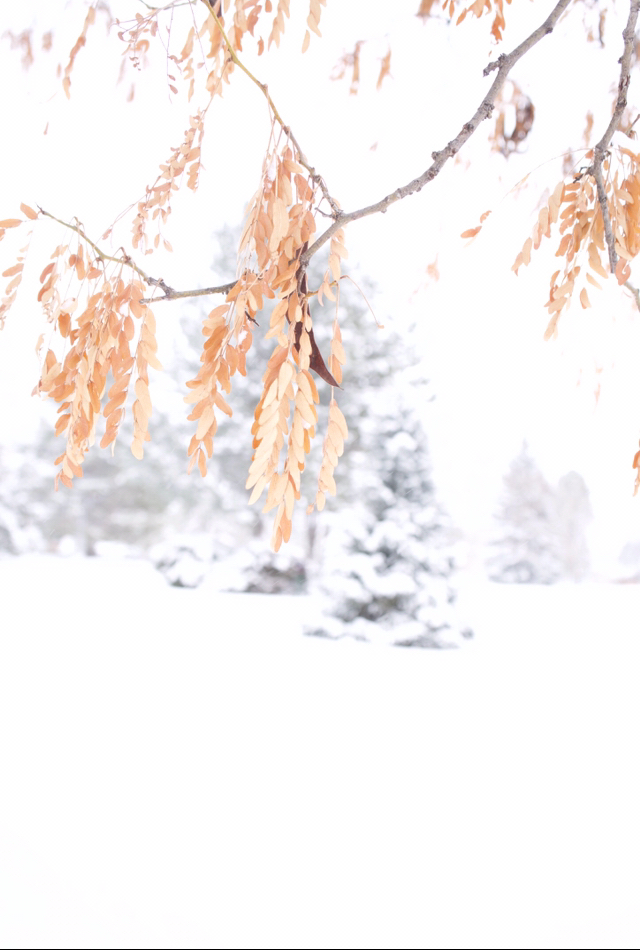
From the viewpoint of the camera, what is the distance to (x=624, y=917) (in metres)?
0.96

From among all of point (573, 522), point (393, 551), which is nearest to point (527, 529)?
point (573, 522)

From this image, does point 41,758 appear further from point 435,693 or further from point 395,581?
point 395,581

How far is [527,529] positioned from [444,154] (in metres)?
7.71

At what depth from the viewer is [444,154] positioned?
640 millimetres

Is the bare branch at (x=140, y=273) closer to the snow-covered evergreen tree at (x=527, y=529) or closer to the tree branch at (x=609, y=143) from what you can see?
the tree branch at (x=609, y=143)

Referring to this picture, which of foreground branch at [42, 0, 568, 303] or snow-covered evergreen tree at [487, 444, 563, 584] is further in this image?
snow-covered evergreen tree at [487, 444, 563, 584]

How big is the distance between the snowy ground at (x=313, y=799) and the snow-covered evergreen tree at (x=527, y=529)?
524 cm

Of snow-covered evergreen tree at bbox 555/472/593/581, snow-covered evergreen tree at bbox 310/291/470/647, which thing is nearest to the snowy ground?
snow-covered evergreen tree at bbox 310/291/470/647

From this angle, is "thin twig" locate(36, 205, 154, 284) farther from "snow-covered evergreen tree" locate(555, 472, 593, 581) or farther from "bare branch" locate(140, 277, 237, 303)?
"snow-covered evergreen tree" locate(555, 472, 593, 581)

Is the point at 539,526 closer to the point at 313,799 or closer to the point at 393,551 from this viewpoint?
the point at 393,551

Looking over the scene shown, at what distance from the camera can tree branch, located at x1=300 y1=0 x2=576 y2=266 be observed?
0.57 metres

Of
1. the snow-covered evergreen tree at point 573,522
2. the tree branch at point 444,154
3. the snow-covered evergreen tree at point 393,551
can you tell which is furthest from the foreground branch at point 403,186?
the snow-covered evergreen tree at point 573,522

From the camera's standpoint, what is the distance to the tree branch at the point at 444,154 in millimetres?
571

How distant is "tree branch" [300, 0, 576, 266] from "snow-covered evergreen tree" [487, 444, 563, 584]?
7408mm
